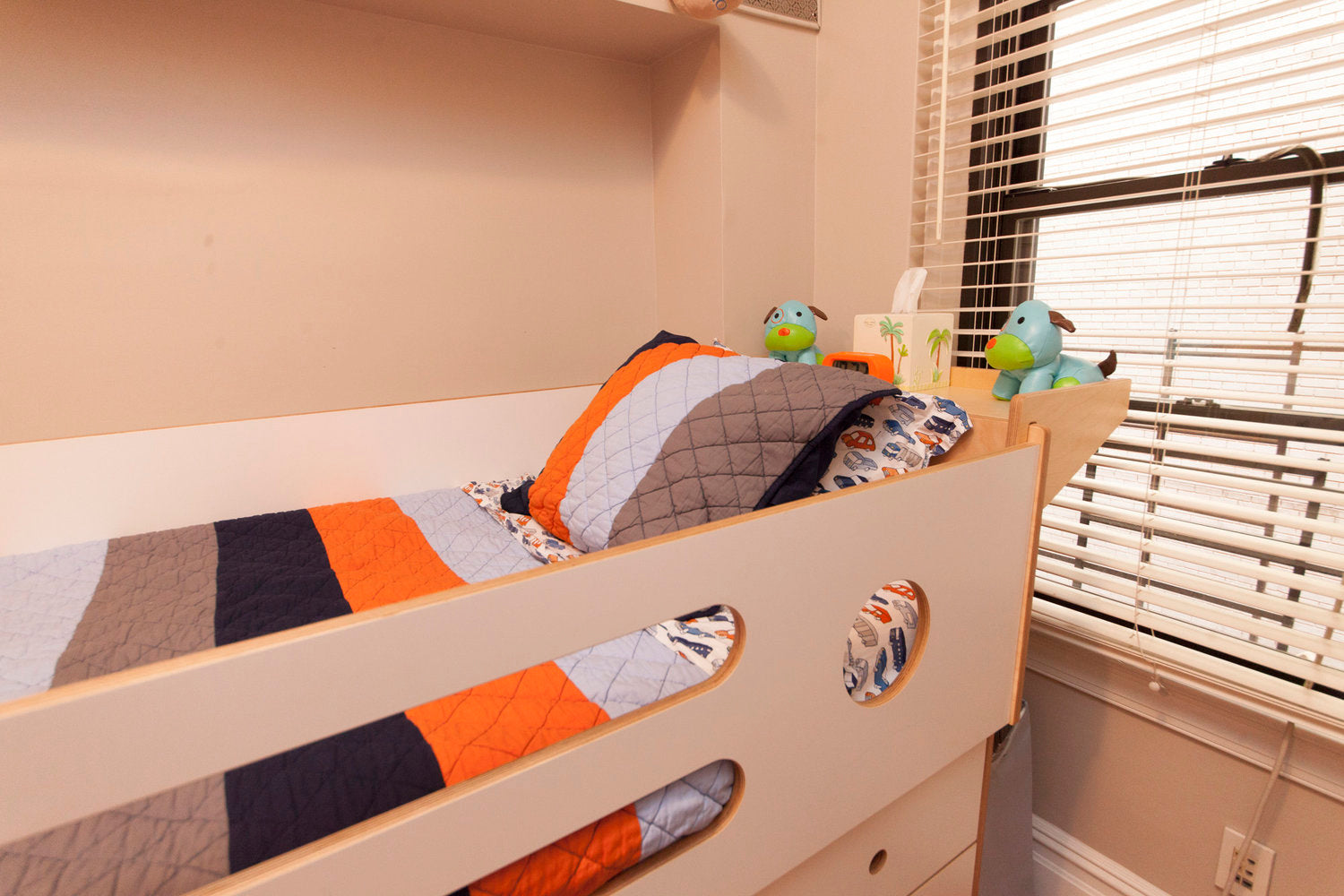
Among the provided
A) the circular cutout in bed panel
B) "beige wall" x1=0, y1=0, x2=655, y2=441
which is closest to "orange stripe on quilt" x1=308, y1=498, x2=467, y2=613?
"beige wall" x1=0, y1=0, x2=655, y2=441

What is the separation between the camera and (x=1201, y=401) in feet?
3.58

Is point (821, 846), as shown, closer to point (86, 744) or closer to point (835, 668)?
point (835, 668)

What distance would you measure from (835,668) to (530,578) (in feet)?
1.23

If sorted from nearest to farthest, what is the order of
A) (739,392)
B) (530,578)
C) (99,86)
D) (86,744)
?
(86,744) → (530,578) → (739,392) → (99,86)

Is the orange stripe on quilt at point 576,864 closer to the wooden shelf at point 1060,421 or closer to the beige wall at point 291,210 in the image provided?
the wooden shelf at point 1060,421

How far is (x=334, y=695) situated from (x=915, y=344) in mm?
1129

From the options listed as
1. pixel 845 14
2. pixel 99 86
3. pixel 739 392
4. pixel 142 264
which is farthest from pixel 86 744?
pixel 845 14

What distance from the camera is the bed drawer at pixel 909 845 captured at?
2.54 feet

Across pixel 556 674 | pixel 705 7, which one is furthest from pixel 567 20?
pixel 556 674

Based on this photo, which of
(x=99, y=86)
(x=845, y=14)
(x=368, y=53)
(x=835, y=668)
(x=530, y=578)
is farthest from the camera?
(x=845, y=14)

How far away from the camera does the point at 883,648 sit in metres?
0.79

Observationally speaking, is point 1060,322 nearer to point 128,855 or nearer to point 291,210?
point 128,855

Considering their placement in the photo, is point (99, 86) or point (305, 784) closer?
point (305, 784)

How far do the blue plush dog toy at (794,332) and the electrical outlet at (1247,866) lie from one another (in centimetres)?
110
